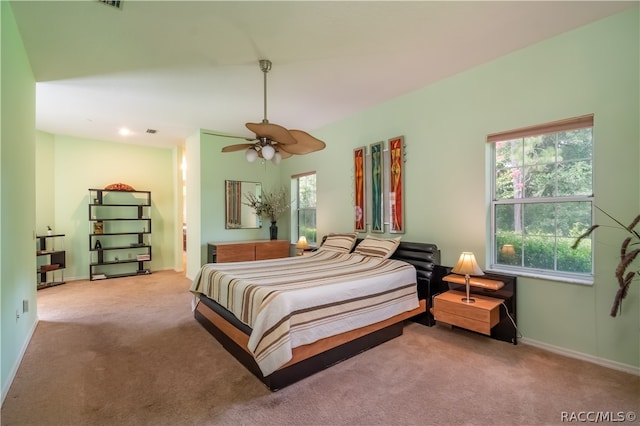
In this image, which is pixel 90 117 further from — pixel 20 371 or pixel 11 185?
pixel 20 371

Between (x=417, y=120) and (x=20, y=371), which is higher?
(x=417, y=120)

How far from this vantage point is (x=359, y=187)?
4527 millimetres

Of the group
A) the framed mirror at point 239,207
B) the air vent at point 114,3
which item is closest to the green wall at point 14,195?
the air vent at point 114,3

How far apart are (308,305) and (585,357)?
2418 mm

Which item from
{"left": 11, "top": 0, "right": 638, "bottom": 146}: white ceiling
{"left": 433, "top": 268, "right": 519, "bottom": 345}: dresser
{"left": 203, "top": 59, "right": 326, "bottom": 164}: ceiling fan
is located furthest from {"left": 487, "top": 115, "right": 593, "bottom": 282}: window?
{"left": 203, "top": 59, "right": 326, "bottom": 164}: ceiling fan

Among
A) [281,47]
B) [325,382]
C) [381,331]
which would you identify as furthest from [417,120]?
[325,382]

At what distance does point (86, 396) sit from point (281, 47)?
320cm

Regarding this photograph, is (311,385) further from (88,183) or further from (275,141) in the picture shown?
(88,183)

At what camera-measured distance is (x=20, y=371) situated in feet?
7.77

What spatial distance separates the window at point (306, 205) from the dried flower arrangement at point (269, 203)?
29cm

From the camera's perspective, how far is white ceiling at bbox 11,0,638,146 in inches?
89.0

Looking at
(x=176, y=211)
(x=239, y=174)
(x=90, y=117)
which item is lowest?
(x=176, y=211)

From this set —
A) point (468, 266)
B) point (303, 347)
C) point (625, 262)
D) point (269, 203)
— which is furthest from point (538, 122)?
point (269, 203)

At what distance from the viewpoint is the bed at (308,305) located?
7.05 ft
